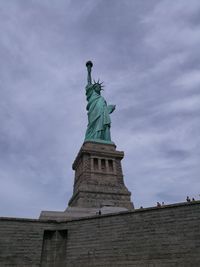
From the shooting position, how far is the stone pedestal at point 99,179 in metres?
28.2

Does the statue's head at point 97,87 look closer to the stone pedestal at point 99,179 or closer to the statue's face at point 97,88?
the statue's face at point 97,88

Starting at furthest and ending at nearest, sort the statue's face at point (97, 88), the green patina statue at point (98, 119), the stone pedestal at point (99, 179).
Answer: the statue's face at point (97, 88), the green patina statue at point (98, 119), the stone pedestal at point (99, 179)

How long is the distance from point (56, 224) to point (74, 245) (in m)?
1.64

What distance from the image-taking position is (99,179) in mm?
30797

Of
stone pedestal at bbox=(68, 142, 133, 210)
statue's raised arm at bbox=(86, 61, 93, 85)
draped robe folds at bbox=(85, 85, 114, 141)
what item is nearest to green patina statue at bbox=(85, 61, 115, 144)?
draped robe folds at bbox=(85, 85, 114, 141)

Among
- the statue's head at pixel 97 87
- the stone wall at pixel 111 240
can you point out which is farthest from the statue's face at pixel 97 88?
the stone wall at pixel 111 240

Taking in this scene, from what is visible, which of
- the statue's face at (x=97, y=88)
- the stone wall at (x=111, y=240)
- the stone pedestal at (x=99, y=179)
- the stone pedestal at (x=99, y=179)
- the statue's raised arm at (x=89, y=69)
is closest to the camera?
the stone wall at (x=111, y=240)

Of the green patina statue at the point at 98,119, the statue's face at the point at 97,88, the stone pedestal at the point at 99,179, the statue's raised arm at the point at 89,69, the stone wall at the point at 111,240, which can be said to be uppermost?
the statue's raised arm at the point at 89,69

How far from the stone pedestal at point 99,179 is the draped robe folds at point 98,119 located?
212 cm

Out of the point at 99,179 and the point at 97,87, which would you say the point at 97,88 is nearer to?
the point at 97,87

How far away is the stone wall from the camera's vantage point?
1275cm

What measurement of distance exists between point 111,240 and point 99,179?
1656 cm

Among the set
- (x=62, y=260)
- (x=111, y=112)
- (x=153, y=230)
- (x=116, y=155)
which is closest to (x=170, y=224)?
(x=153, y=230)

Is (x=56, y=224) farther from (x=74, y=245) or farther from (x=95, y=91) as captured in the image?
(x=95, y=91)
